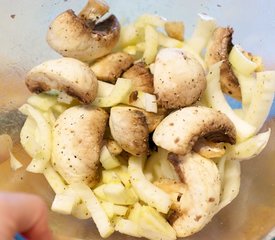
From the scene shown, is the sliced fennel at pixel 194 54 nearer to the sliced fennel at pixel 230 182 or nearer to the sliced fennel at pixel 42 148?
Result: the sliced fennel at pixel 230 182

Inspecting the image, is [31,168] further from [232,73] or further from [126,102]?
[232,73]

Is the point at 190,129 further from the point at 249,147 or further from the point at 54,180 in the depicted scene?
the point at 54,180

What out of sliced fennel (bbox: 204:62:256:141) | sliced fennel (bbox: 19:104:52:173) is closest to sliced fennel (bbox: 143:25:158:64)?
sliced fennel (bbox: 204:62:256:141)

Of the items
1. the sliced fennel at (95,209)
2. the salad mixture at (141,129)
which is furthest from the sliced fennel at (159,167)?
the sliced fennel at (95,209)

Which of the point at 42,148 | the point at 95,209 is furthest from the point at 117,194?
the point at 42,148

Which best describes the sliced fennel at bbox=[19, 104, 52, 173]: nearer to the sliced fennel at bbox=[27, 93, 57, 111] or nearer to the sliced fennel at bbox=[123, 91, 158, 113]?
the sliced fennel at bbox=[27, 93, 57, 111]
